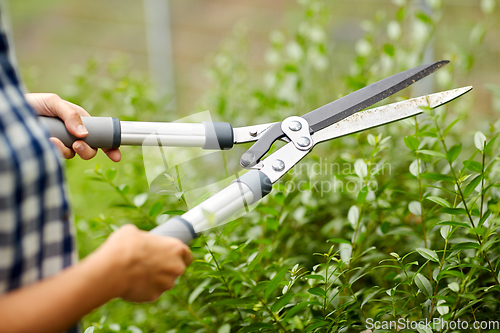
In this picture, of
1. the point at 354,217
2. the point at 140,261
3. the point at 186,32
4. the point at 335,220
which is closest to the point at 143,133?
the point at 140,261

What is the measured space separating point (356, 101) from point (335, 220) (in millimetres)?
364

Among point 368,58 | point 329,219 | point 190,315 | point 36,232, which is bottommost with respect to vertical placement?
point 190,315

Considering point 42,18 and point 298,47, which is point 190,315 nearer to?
point 298,47

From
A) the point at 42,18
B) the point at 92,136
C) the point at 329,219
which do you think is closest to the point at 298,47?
the point at 329,219

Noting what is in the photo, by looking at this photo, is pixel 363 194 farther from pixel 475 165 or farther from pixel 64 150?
pixel 64 150

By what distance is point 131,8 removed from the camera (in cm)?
296

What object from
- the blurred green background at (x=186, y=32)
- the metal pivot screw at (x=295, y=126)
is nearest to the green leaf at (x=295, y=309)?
the metal pivot screw at (x=295, y=126)

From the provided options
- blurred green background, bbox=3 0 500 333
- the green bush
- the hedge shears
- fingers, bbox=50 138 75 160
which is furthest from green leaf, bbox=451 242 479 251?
fingers, bbox=50 138 75 160

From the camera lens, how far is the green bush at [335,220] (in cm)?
66

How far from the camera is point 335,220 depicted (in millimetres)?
985

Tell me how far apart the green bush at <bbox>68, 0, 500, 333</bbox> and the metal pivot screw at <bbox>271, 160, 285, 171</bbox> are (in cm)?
14

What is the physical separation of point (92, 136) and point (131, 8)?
8.50 feet

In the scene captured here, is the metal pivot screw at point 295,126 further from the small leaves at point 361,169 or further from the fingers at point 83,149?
the fingers at point 83,149

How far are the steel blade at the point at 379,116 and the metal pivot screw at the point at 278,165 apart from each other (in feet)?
0.31
